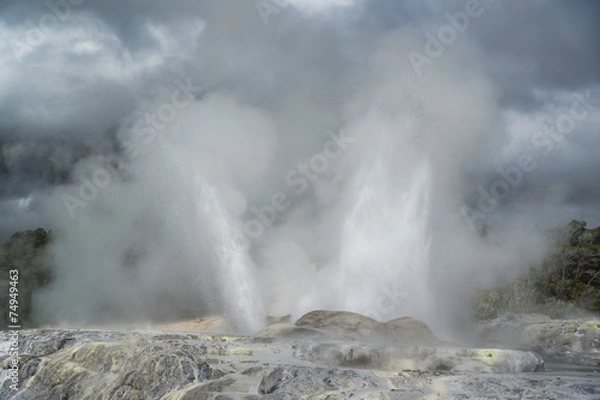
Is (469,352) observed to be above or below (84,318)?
below

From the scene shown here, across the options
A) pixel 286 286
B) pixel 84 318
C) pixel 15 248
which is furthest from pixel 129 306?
pixel 15 248

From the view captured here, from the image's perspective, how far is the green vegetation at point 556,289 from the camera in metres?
42.0

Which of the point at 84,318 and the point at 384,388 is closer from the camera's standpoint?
the point at 384,388

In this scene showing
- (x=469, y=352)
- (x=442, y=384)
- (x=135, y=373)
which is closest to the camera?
(x=442, y=384)

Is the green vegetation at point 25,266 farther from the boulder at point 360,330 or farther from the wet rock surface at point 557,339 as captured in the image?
the wet rock surface at point 557,339

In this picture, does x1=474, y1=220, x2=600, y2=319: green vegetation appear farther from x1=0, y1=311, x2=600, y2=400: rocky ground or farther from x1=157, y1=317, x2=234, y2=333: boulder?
x1=0, y1=311, x2=600, y2=400: rocky ground

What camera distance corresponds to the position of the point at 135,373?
35.4 ft

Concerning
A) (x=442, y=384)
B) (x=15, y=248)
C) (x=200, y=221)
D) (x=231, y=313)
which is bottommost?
(x=442, y=384)

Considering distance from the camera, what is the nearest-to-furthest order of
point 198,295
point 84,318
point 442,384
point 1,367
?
point 442,384 → point 1,367 → point 198,295 → point 84,318

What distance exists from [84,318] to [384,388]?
28682 mm

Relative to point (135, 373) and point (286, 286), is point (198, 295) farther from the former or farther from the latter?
point (135, 373)

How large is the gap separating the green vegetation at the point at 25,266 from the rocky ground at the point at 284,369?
24838 mm

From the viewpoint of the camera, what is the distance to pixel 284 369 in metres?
10.0

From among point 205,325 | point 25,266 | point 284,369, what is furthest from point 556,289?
point 25,266
